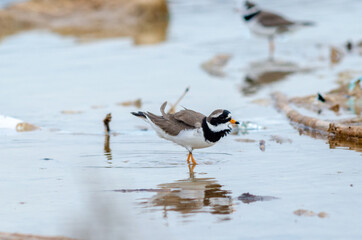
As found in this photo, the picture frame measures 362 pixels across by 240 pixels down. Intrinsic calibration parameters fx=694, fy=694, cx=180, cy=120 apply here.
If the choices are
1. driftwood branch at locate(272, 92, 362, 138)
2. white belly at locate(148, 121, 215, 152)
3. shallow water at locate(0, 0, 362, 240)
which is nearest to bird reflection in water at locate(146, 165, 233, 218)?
shallow water at locate(0, 0, 362, 240)

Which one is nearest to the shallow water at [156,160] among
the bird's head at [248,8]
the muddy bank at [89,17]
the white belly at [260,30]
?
the white belly at [260,30]

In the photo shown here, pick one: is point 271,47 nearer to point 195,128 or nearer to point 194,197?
point 195,128

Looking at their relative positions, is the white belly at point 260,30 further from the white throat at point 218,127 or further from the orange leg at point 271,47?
the white throat at point 218,127

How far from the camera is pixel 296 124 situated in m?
9.54

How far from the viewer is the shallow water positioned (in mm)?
5504

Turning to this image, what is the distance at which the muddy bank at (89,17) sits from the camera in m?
21.2

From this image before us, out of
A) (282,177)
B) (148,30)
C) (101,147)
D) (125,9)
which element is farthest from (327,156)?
A: (125,9)

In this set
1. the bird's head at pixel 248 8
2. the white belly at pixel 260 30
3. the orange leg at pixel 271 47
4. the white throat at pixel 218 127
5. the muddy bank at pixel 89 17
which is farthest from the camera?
the muddy bank at pixel 89 17

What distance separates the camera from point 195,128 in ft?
25.4

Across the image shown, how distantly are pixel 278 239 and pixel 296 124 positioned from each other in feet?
15.1

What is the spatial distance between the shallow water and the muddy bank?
4528mm

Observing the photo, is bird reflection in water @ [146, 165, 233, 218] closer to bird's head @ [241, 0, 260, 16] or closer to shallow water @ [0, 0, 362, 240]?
shallow water @ [0, 0, 362, 240]

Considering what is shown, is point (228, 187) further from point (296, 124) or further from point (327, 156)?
point (296, 124)

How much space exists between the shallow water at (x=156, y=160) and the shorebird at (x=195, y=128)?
264 mm
